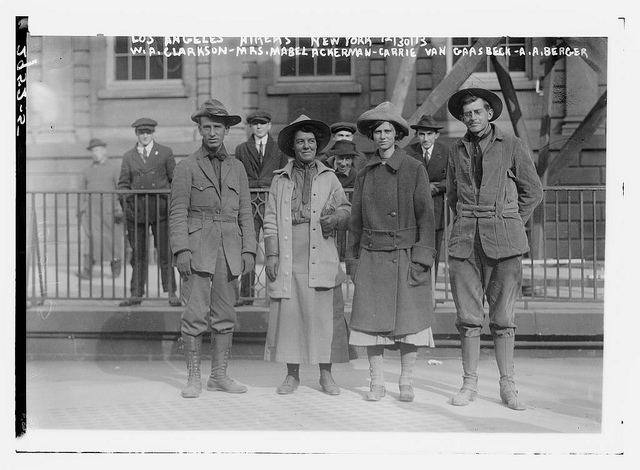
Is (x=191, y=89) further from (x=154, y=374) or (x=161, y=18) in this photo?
(x=154, y=374)

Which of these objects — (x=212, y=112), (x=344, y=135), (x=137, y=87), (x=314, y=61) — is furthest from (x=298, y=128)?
(x=137, y=87)

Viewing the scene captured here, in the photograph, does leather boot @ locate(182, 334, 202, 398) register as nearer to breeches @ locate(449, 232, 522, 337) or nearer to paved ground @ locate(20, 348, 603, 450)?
paved ground @ locate(20, 348, 603, 450)

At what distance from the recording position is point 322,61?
6727 millimetres

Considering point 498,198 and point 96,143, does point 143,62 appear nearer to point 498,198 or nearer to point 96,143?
point 96,143

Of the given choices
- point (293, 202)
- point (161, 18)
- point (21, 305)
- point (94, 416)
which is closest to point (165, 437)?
point (94, 416)

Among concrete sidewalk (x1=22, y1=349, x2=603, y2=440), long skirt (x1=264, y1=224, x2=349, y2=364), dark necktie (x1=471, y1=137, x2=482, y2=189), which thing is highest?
dark necktie (x1=471, y1=137, x2=482, y2=189)

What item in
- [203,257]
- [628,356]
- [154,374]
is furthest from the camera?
[154,374]

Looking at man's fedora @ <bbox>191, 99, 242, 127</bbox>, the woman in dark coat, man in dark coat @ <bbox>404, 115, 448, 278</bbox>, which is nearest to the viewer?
the woman in dark coat

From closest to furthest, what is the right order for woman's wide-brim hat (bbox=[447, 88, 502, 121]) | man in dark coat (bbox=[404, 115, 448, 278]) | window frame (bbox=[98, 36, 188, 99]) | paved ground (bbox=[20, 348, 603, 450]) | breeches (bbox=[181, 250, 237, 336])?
paved ground (bbox=[20, 348, 603, 450]) < woman's wide-brim hat (bbox=[447, 88, 502, 121]) < breeches (bbox=[181, 250, 237, 336]) < window frame (bbox=[98, 36, 188, 99]) < man in dark coat (bbox=[404, 115, 448, 278])

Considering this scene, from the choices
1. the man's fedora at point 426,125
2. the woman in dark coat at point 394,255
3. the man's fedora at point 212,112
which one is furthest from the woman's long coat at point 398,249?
the man's fedora at point 426,125

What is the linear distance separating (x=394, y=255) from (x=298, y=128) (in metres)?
1.17

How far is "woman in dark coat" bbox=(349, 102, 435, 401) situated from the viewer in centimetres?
650

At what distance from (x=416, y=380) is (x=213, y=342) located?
1582mm

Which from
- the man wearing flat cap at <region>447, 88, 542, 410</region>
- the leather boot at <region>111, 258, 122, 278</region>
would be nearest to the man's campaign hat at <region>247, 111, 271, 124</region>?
the leather boot at <region>111, 258, 122, 278</region>
